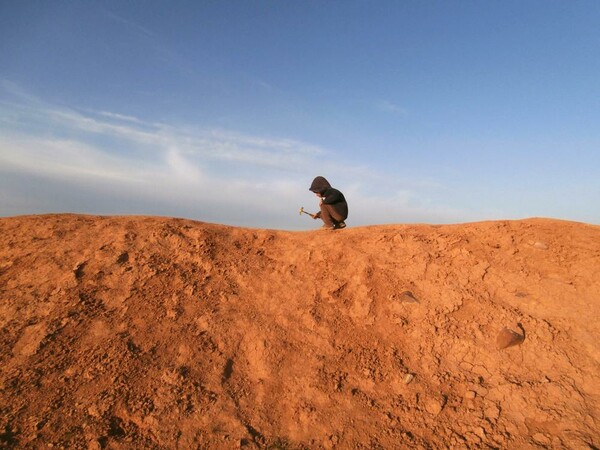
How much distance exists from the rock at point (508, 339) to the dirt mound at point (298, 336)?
0.05 ft

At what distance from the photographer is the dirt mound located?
3.54 metres

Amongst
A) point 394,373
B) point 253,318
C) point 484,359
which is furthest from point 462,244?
point 253,318

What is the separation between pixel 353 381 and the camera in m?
4.09

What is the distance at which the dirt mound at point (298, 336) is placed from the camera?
139 inches

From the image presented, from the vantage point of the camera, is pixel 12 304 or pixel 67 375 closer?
pixel 67 375

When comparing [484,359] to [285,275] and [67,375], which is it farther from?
[67,375]

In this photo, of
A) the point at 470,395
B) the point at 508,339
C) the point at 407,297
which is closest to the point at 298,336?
the point at 407,297

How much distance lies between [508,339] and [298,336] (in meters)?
2.58

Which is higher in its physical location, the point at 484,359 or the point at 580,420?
the point at 484,359

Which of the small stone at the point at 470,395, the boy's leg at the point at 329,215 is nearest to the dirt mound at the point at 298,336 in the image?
the small stone at the point at 470,395

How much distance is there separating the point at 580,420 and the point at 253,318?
3695 mm

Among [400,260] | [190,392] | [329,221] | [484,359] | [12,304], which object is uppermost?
[329,221]

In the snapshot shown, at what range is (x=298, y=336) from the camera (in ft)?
15.1

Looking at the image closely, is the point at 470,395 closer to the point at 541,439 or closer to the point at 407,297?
the point at 541,439
